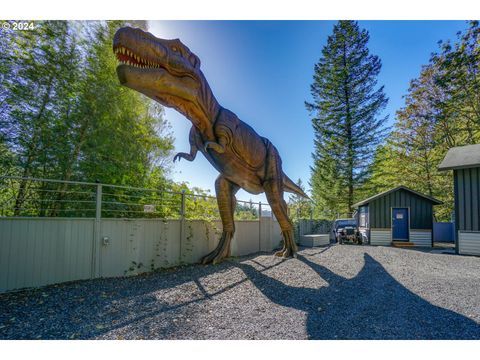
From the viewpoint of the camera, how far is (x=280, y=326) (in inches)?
103

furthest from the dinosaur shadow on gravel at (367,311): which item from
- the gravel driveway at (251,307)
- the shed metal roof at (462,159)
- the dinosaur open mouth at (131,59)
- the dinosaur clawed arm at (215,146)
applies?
the shed metal roof at (462,159)

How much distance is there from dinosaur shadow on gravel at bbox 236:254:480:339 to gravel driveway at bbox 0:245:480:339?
0.01 meters

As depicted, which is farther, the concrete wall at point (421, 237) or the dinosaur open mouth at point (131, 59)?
the concrete wall at point (421, 237)

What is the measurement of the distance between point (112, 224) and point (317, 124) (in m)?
18.6

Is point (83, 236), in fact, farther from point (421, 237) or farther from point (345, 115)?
point (345, 115)

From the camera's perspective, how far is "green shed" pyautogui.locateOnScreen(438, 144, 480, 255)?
29.2 feet

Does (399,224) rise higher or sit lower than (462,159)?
lower

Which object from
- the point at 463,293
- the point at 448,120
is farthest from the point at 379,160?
the point at 463,293

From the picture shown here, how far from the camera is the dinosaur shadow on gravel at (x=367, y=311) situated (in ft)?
8.17

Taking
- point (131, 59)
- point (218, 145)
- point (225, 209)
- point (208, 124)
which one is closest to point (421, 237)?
point (225, 209)

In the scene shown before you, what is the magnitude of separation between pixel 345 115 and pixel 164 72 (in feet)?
60.0

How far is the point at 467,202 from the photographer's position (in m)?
9.17

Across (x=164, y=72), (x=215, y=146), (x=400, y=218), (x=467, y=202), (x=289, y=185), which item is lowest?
(x=400, y=218)

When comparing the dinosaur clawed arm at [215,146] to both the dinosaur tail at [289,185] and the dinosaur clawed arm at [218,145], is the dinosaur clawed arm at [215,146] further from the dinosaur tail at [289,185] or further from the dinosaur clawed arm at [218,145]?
the dinosaur tail at [289,185]
